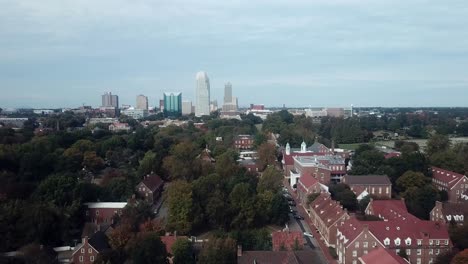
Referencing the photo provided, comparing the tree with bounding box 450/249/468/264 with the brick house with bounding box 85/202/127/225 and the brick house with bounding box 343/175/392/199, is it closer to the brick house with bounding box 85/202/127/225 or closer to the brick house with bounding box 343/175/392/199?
the brick house with bounding box 343/175/392/199

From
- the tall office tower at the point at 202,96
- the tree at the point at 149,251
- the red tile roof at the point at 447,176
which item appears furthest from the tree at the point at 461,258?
the tall office tower at the point at 202,96

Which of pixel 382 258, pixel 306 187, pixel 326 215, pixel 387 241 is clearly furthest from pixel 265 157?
pixel 382 258

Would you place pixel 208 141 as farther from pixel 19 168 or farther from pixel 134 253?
pixel 134 253

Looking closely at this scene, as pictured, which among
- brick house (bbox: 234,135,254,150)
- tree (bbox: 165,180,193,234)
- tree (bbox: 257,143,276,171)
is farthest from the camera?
brick house (bbox: 234,135,254,150)

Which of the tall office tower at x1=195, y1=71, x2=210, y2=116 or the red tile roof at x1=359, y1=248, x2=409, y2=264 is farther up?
the tall office tower at x1=195, y1=71, x2=210, y2=116

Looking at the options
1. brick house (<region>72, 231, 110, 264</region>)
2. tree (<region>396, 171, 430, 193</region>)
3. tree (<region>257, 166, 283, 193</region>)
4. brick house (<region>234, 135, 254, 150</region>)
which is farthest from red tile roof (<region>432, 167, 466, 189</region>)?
brick house (<region>234, 135, 254, 150</region>)

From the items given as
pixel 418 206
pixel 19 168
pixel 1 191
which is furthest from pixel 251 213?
pixel 19 168
